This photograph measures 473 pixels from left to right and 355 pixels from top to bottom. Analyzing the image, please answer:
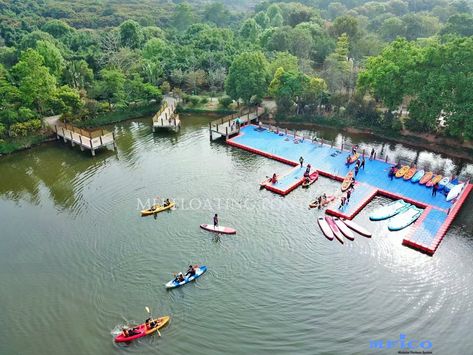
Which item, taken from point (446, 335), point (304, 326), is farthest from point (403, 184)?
point (304, 326)

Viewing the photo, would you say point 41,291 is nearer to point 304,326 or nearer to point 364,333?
point 304,326

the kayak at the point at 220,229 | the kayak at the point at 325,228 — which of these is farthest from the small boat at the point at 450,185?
the kayak at the point at 220,229

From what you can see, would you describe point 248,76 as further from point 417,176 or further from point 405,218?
point 405,218

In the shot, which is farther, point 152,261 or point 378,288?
point 152,261

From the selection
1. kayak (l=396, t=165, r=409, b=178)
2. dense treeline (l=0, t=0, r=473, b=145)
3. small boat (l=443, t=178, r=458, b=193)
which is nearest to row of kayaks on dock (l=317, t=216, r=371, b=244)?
kayak (l=396, t=165, r=409, b=178)

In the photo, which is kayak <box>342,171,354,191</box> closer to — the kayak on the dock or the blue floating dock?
the kayak on the dock

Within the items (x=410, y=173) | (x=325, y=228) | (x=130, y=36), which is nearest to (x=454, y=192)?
(x=410, y=173)
